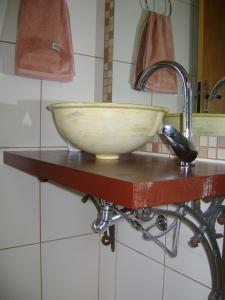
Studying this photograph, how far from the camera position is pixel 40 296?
1117mm

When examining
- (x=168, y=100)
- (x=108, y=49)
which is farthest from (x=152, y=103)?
(x=108, y=49)

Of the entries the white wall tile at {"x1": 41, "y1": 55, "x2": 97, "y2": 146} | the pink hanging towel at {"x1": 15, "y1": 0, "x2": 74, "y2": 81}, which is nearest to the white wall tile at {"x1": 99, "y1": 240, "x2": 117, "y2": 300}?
the white wall tile at {"x1": 41, "y1": 55, "x2": 97, "y2": 146}

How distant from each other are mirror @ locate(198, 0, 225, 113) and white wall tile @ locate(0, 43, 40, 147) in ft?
1.94

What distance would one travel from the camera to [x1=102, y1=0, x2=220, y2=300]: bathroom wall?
2.98 feet

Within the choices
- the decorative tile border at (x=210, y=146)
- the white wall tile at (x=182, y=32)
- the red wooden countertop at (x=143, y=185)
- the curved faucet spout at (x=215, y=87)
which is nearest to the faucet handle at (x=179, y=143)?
the red wooden countertop at (x=143, y=185)

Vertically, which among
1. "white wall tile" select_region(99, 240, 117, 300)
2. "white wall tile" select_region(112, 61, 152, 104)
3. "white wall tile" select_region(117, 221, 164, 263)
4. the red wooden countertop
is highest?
"white wall tile" select_region(112, 61, 152, 104)

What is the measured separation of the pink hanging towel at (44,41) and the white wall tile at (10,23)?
4 centimetres

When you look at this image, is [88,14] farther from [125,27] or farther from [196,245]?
[196,245]

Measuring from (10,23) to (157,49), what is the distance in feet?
1.76

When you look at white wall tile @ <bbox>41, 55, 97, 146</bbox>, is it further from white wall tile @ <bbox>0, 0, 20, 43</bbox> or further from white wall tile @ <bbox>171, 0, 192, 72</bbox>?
white wall tile @ <bbox>171, 0, 192, 72</bbox>

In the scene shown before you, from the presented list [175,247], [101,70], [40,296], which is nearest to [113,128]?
[175,247]

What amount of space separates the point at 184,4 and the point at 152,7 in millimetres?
148

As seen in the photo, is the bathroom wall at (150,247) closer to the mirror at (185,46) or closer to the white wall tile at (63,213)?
the mirror at (185,46)

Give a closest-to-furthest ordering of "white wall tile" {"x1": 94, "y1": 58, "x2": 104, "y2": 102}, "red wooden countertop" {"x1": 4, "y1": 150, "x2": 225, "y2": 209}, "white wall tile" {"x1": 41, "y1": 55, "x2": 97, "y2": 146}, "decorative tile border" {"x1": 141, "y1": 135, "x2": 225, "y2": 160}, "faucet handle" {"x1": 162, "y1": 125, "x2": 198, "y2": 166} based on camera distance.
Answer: "red wooden countertop" {"x1": 4, "y1": 150, "x2": 225, "y2": 209}, "faucet handle" {"x1": 162, "y1": 125, "x2": 198, "y2": 166}, "decorative tile border" {"x1": 141, "y1": 135, "x2": 225, "y2": 160}, "white wall tile" {"x1": 41, "y1": 55, "x2": 97, "y2": 146}, "white wall tile" {"x1": 94, "y1": 58, "x2": 104, "y2": 102}
